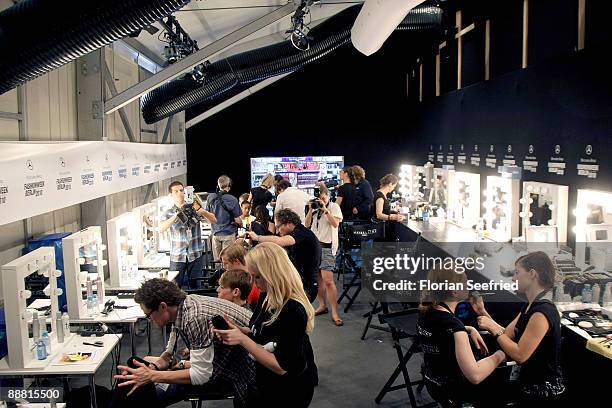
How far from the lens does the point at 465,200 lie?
28.9 feet

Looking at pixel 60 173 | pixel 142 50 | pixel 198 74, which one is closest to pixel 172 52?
pixel 198 74

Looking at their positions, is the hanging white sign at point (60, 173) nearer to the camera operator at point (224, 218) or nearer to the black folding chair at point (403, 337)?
the camera operator at point (224, 218)

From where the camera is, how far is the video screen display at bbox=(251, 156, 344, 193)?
13.3m

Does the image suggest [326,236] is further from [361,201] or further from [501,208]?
[501,208]

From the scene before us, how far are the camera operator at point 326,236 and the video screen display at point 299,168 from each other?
609cm

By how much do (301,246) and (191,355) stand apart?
9.02 ft

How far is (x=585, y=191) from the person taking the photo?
219 inches

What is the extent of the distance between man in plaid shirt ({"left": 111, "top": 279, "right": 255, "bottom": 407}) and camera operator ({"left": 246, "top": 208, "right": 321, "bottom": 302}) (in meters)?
2.43

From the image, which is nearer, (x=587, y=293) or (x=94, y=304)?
(x=587, y=293)

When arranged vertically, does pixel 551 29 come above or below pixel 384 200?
above

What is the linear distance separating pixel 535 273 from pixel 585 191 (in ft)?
8.24

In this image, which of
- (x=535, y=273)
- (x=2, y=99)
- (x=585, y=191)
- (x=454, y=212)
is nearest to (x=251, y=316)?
(x=535, y=273)

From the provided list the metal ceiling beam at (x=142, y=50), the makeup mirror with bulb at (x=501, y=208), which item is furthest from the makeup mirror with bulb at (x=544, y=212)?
the metal ceiling beam at (x=142, y=50)

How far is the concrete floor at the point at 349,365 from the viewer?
481 centimetres
